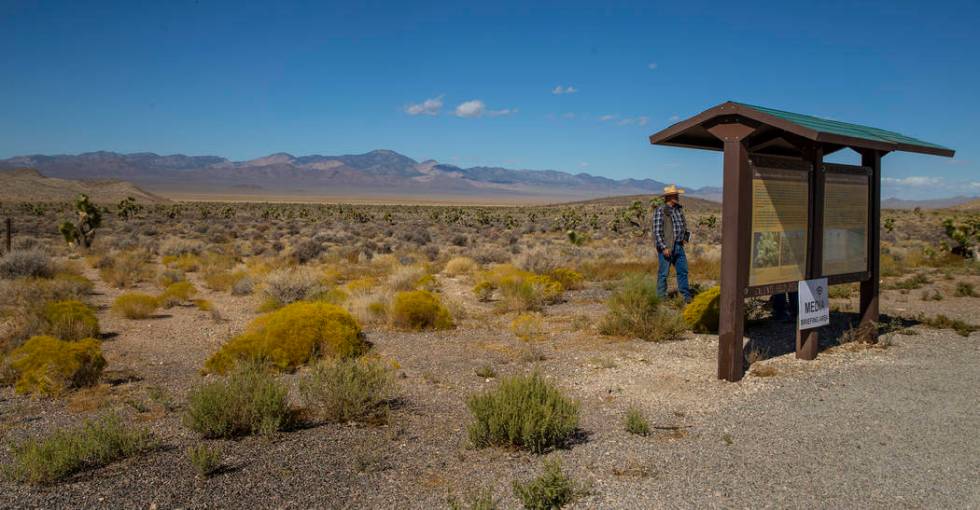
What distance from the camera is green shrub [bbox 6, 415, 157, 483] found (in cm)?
459

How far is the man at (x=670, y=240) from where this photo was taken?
11.3 meters

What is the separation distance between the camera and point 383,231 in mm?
35469

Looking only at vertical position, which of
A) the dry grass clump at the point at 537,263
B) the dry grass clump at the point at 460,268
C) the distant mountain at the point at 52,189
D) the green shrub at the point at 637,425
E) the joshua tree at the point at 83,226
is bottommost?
the green shrub at the point at 637,425

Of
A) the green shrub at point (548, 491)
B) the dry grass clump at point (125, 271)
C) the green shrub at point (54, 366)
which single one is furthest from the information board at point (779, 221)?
the dry grass clump at point (125, 271)

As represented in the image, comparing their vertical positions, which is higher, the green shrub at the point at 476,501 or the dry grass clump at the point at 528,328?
the dry grass clump at the point at 528,328

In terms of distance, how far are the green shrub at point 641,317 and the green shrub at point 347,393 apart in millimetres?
4220

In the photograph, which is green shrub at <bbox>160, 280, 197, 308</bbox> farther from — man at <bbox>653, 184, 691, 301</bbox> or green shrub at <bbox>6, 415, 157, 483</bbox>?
man at <bbox>653, 184, 691, 301</bbox>

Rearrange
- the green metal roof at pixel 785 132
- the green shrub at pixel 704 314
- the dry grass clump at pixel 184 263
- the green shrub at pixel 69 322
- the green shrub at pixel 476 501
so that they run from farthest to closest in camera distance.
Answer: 1. the dry grass clump at pixel 184 263
2. the green shrub at pixel 704 314
3. the green shrub at pixel 69 322
4. the green metal roof at pixel 785 132
5. the green shrub at pixel 476 501

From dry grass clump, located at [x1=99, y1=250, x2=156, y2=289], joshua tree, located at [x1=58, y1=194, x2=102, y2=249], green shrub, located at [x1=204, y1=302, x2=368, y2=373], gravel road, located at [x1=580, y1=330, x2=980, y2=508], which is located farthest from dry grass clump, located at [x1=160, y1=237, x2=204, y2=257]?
gravel road, located at [x1=580, y1=330, x2=980, y2=508]

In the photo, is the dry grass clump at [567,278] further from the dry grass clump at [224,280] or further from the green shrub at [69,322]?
the green shrub at [69,322]

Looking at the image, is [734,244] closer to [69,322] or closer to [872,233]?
[872,233]

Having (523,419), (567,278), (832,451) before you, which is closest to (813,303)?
(832,451)

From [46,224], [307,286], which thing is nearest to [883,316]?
[307,286]

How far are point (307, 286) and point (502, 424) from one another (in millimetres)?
8526
